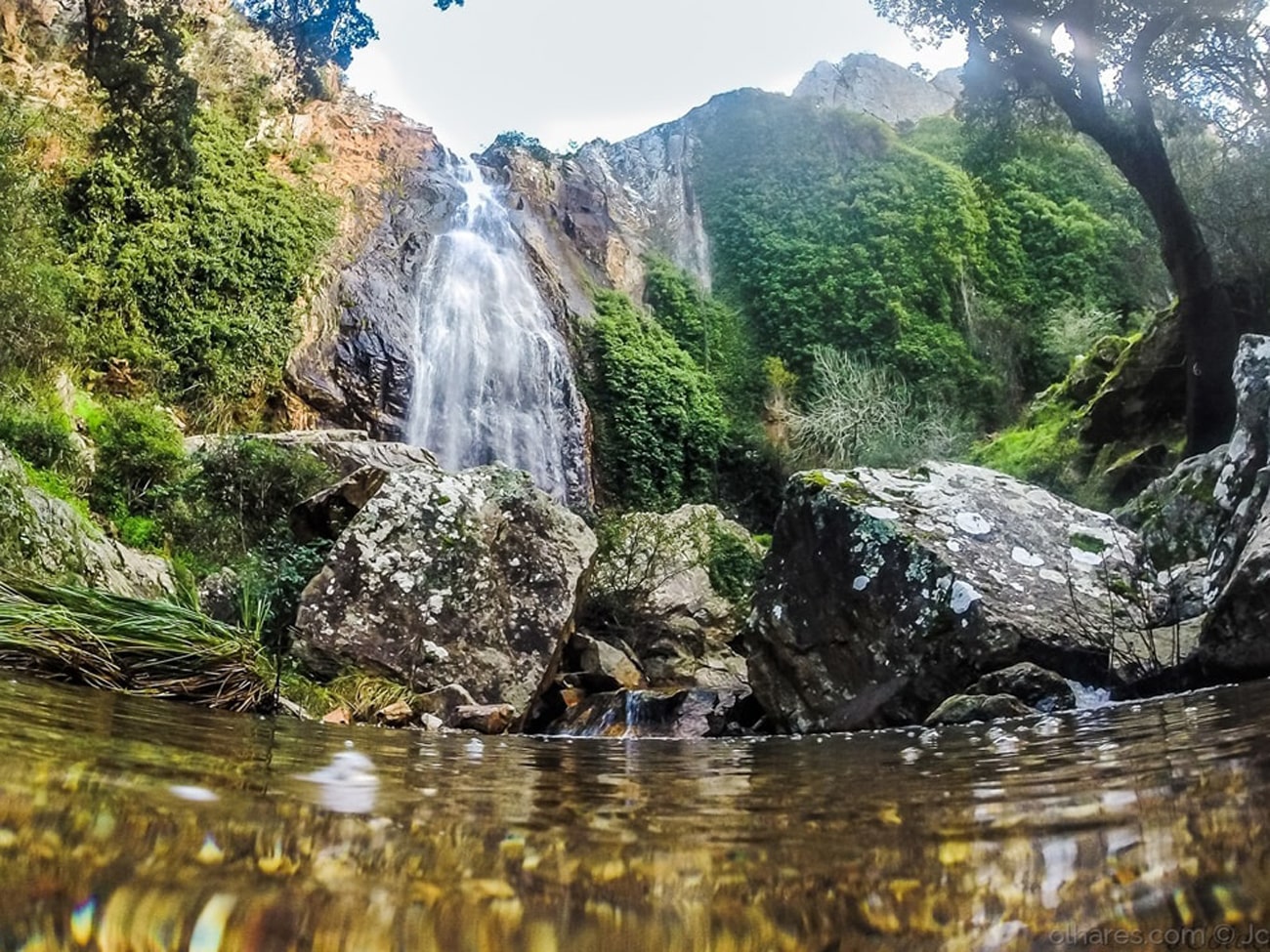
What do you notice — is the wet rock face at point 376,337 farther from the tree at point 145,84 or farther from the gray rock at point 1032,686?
the gray rock at point 1032,686

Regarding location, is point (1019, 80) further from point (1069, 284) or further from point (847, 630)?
point (1069, 284)

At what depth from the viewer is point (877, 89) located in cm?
3562

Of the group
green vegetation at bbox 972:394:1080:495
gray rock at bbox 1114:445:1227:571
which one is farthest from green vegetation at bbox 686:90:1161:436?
gray rock at bbox 1114:445:1227:571

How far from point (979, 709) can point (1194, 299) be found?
895 centimetres

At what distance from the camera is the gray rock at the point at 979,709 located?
3.93 meters

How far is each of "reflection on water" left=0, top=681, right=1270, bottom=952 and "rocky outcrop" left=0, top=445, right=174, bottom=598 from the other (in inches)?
102

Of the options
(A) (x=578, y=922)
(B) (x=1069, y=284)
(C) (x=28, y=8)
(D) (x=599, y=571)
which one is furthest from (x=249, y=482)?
(B) (x=1069, y=284)

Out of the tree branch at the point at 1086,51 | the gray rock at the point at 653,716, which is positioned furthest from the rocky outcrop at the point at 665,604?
the tree branch at the point at 1086,51

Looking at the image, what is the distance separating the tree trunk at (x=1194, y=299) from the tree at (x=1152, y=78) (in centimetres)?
1

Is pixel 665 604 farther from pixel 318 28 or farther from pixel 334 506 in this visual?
pixel 318 28

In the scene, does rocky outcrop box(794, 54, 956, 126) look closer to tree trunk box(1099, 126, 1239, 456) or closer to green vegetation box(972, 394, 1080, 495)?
green vegetation box(972, 394, 1080, 495)

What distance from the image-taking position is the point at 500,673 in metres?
6.98

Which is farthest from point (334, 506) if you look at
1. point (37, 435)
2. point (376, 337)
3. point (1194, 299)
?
point (1194, 299)

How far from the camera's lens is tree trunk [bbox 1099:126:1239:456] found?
1035 cm
